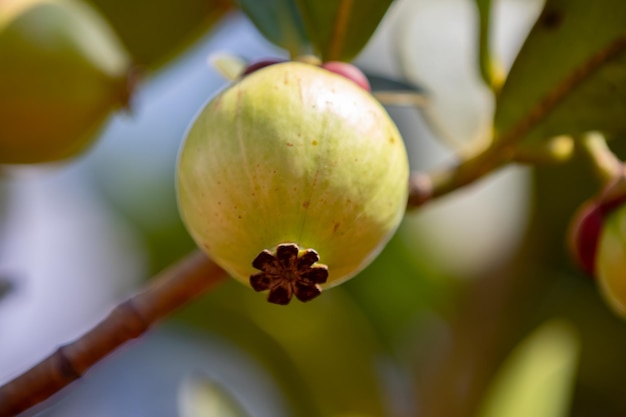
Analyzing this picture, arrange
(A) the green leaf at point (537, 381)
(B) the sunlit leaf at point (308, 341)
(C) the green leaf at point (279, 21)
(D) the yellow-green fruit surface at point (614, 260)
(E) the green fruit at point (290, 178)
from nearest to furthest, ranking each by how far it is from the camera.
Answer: (E) the green fruit at point (290, 178), (D) the yellow-green fruit surface at point (614, 260), (C) the green leaf at point (279, 21), (A) the green leaf at point (537, 381), (B) the sunlit leaf at point (308, 341)

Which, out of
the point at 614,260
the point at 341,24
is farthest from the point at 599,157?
the point at 341,24

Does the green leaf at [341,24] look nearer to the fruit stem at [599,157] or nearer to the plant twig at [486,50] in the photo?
the plant twig at [486,50]

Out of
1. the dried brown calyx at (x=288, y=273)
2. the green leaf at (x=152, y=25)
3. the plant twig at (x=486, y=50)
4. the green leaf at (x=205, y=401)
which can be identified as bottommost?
the green leaf at (x=205, y=401)

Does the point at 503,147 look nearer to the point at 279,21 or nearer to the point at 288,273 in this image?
the point at 279,21

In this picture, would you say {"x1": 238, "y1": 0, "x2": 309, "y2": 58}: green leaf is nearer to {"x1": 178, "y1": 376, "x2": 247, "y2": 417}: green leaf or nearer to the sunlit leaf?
{"x1": 178, "y1": 376, "x2": 247, "y2": 417}: green leaf

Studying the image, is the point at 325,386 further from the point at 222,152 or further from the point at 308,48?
the point at 222,152

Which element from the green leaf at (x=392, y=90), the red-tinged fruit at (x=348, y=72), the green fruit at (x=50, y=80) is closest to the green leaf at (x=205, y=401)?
the green fruit at (x=50, y=80)

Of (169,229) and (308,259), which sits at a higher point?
(169,229)

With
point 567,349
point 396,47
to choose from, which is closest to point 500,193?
point 567,349
